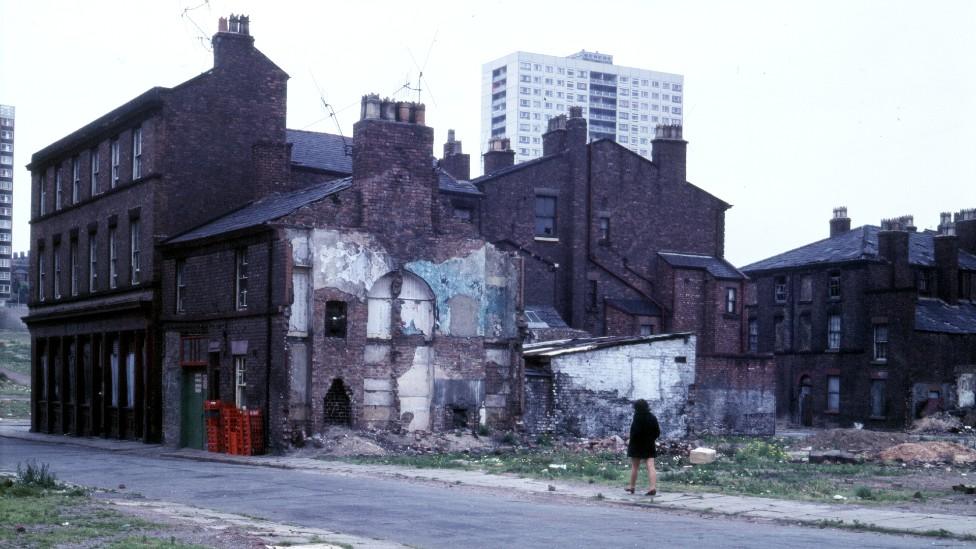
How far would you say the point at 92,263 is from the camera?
44.8 metres

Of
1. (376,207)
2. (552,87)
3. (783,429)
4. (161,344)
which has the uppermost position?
(552,87)

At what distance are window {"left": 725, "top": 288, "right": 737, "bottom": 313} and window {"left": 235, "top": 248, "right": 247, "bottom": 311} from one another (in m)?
26.8

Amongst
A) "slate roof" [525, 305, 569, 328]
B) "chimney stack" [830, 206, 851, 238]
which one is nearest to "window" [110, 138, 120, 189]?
"slate roof" [525, 305, 569, 328]

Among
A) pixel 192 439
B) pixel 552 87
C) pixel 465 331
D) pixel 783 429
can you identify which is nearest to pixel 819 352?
pixel 783 429

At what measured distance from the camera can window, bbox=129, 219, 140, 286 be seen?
40.7 m

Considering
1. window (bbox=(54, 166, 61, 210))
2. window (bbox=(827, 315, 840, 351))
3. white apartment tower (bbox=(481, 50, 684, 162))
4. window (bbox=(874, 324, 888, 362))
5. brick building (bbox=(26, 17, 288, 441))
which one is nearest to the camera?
brick building (bbox=(26, 17, 288, 441))

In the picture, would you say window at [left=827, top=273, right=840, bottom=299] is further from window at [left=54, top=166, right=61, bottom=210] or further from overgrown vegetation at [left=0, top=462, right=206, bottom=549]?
overgrown vegetation at [left=0, top=462, right=206, bottom=549]

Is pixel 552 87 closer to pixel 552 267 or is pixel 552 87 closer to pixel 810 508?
pixel 552 267

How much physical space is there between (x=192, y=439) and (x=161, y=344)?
12.7 feet

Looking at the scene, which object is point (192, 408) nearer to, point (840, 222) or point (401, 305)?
point (401, 305)

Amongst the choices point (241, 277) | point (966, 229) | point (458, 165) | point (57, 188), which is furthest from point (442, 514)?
point (966, 229)

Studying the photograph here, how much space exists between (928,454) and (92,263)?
29.8 metres

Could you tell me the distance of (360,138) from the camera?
33531mm

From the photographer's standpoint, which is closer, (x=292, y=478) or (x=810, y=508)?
(x=810, y=508)
